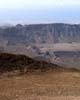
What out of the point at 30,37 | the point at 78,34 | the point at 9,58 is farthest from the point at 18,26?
the point at 9,58

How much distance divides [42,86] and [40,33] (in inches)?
4342

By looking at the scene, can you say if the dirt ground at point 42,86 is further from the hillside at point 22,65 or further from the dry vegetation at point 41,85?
the hillside at point 22,65

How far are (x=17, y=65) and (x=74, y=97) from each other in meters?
7.94

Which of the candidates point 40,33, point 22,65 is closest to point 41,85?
point 22,65

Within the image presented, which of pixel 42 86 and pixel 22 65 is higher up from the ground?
pixel 22 65

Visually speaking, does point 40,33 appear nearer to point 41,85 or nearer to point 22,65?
point 22,65

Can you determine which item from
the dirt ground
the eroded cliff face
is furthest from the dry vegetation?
the eroded cliff face

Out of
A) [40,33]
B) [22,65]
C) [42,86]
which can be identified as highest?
[22,65]

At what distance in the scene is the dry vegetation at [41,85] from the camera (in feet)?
55.3

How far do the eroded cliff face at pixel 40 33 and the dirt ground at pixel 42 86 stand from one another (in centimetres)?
9883

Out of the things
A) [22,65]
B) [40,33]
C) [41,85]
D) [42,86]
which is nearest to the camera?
[42,86]

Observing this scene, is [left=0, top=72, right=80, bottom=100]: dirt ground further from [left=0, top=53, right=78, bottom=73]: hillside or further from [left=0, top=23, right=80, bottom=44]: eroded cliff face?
[left=0, top=23, right=80, bottom=44]: eroded cliff face

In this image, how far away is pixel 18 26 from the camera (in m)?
130

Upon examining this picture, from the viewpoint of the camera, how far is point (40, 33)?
422 feet
